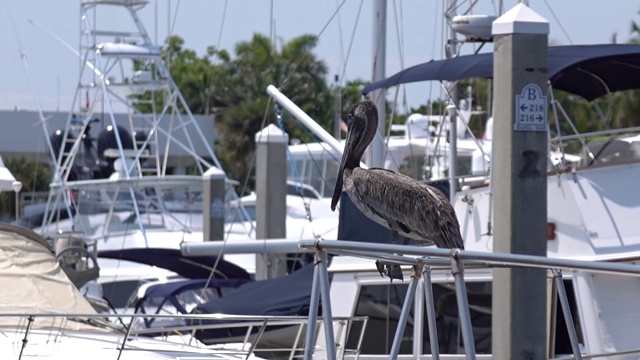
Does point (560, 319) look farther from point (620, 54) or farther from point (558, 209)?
point (620, 54)

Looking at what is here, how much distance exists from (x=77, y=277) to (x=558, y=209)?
18.4 ft

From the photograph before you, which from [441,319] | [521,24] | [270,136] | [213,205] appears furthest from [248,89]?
[521,24]

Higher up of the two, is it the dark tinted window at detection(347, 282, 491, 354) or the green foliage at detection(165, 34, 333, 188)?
the green foliage at detection(165, 34, 333, 188)

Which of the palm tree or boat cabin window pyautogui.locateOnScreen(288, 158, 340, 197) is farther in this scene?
the palm tree

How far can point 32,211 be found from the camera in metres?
24.7

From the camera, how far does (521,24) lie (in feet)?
23.9

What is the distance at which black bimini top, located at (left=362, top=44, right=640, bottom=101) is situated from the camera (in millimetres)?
9398

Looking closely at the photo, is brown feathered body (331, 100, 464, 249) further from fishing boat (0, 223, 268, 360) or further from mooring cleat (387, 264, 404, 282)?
fishing boat (0, 223, 268, 360)

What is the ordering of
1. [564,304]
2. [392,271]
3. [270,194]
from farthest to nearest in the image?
[270,194] → [392,271] → [564,304]

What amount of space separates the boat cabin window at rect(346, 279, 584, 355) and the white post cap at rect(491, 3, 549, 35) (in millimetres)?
2316

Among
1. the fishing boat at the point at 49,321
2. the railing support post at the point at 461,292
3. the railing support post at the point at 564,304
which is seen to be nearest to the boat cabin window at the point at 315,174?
the fishing boat at the point at 49,321

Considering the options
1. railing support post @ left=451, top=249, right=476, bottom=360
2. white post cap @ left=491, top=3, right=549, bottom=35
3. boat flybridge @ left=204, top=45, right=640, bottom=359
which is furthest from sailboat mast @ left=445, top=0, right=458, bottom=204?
railing support post @ left=451, top=249, right=476, bottom=360

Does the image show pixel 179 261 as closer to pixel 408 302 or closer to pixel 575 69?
pixel 575 69

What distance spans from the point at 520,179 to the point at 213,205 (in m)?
10.2
